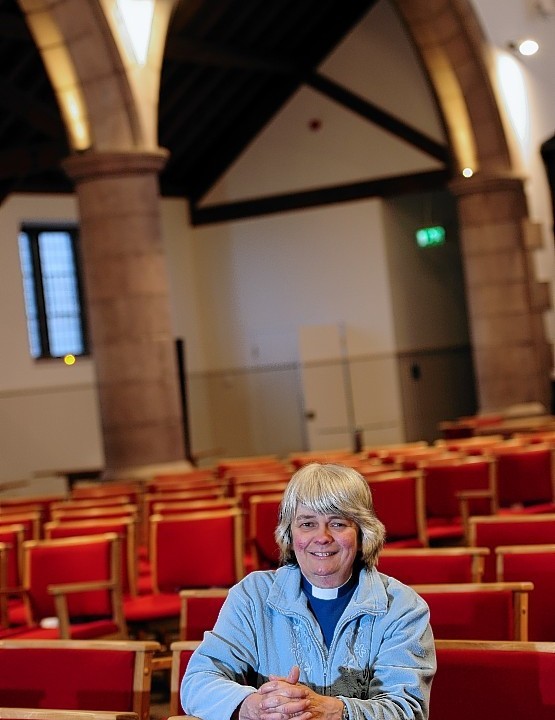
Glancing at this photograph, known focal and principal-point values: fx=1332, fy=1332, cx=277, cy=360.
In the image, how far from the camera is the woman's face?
2967mm

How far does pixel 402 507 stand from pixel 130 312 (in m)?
6.52

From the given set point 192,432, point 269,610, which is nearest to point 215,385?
point 192,432

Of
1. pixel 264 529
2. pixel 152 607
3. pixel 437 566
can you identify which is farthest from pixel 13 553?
pixel 437 566

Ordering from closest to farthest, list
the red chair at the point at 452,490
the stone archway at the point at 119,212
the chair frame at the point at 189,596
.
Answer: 1. the chair frame at the point at 189,596
2. the red chair at the point at 452,490
3. the stone archway at the point at 119,212

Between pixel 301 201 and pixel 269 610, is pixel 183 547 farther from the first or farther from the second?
pixel 301 201

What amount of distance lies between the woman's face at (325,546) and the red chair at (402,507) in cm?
428

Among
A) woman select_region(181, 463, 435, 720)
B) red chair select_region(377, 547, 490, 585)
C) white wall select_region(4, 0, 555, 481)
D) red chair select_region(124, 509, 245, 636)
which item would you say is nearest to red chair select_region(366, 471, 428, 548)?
red chair select_region(124, 509, 245, 636)

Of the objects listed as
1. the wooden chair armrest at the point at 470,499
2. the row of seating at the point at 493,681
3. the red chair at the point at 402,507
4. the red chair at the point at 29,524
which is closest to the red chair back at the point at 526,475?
the wooden chair armrest at the point at 470,499

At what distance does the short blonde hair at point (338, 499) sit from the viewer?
A: 2.98 m

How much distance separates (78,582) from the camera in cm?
606

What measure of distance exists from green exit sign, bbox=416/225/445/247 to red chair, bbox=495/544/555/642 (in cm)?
1706

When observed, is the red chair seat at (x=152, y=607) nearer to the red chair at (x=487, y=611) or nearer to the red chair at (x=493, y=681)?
the red chair at (x=487, y=611)

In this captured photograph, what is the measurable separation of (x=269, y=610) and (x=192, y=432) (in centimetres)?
1922

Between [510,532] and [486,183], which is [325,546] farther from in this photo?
[486,183]
